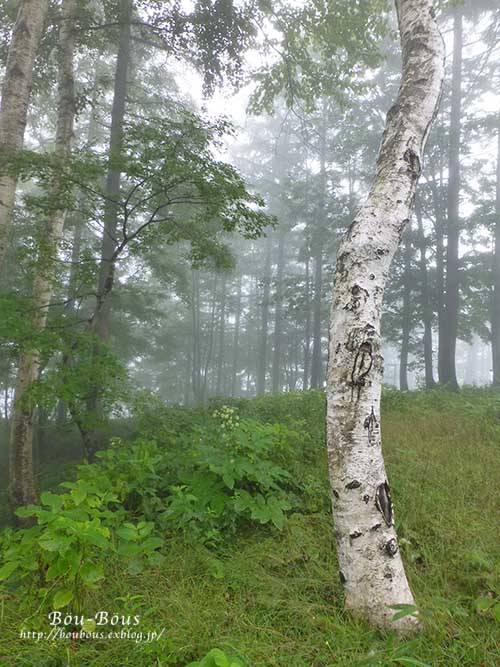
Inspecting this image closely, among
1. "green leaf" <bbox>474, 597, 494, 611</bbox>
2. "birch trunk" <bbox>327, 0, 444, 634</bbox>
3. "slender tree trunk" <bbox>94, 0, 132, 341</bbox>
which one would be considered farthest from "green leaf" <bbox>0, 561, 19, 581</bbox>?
"slender tree trunk" <bbox>94, 0, 132, 341</bbox>

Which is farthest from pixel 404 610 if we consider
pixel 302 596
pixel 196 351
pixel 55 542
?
pixel 196 351

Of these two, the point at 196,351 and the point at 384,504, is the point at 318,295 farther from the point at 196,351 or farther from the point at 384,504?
the point at 384,504

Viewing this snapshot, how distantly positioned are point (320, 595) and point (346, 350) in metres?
1.72

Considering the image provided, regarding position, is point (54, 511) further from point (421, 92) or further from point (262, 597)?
point (421, 92)

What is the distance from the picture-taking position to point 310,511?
3365 mm

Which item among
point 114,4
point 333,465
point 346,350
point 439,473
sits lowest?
point 439,473

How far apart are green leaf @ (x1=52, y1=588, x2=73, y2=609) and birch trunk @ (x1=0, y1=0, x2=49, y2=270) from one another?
5.05 metres

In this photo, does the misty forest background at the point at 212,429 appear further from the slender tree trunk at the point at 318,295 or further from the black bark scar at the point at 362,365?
the slender tree trunk at the point at 318,295

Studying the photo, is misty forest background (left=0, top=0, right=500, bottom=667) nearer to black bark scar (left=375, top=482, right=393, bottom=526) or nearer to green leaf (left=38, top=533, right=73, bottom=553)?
green leaf (left=38, top=533, right=73, bottom=553)

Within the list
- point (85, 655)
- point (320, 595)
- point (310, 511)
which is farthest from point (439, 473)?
point (85, 655)

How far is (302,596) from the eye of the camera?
2254 millimetres

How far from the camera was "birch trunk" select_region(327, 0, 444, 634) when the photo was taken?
1.98 metres

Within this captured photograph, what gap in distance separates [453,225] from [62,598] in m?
16.0

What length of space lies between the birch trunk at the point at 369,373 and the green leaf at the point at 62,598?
1.58 m
